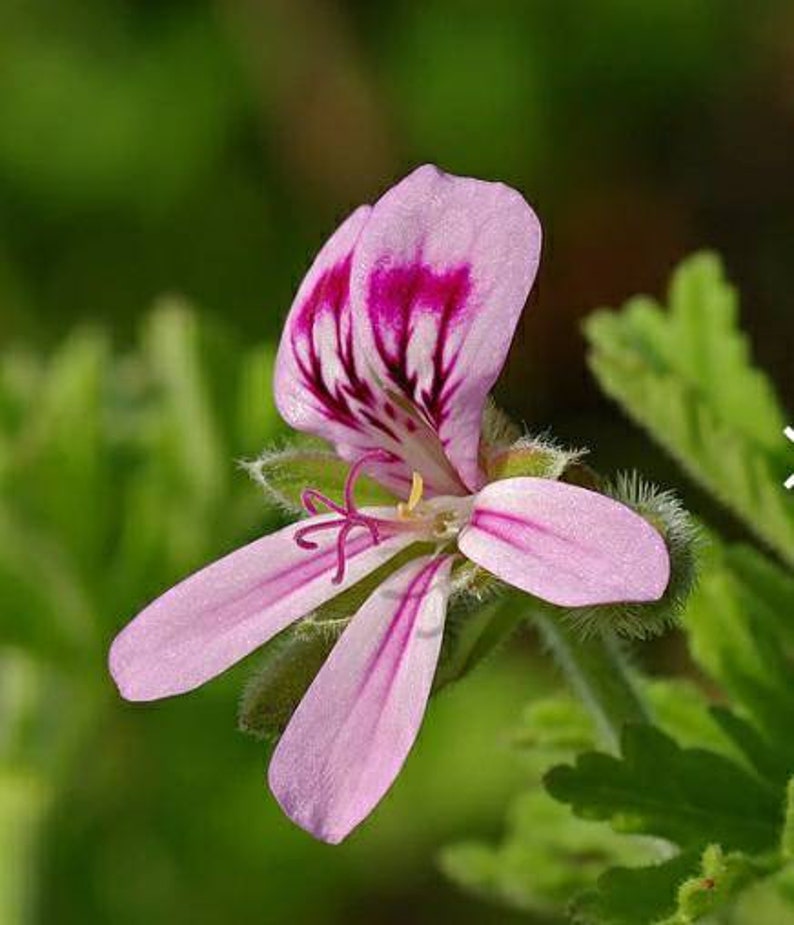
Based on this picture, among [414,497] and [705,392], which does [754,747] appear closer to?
[414,497]

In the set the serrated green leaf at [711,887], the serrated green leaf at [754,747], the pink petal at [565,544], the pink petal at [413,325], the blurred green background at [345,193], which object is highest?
the pink petal at [413,325]

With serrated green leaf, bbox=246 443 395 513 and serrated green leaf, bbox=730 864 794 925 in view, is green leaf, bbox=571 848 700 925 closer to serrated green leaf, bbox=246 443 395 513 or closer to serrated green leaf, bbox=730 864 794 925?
serrated green leaf, bbox=730 864 794 925

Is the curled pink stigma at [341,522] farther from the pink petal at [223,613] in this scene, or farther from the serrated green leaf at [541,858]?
the serrated green leaf at [541,858]

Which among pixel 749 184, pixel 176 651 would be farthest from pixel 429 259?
pixel 749 184

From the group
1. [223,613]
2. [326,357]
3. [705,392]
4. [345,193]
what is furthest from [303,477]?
[345,193]

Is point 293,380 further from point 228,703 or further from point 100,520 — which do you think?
point 228,703

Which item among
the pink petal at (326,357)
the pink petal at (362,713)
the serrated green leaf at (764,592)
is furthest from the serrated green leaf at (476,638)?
the serrated green leaf at (764,592)

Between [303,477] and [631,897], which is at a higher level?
[303,477]
